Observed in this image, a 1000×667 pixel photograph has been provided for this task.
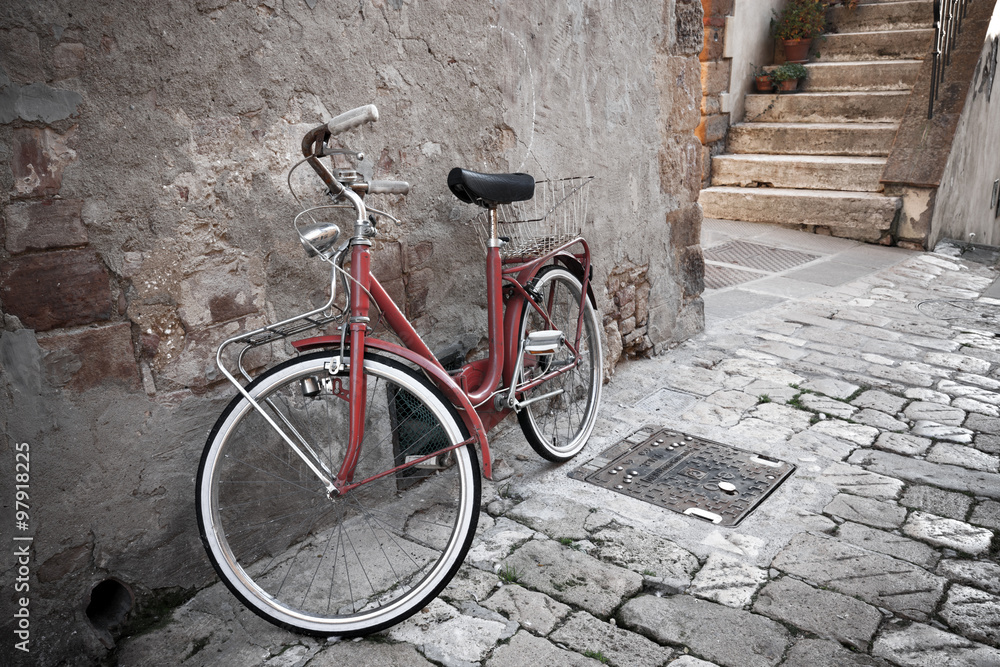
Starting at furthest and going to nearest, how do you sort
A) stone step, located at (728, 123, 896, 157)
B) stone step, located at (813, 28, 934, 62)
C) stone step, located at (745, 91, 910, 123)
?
stone step, located at (813, 28, 934, 62) < stone step, located at (745, 91, 910, 123) < stone step, located at (728, 123, 896, 157)

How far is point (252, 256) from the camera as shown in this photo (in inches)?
93.7

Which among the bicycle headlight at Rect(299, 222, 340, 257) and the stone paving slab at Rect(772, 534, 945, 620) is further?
the stone paving slab at Rect(772, 534, 945, 620)

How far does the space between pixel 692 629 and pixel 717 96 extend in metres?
7.71

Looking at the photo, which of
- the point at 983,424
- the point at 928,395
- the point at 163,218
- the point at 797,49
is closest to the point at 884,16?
the point at 797,49

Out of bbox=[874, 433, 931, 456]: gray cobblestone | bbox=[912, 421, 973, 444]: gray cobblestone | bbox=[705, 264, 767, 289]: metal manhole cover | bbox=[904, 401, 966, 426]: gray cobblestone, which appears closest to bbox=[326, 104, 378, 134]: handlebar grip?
bbox=[874, 433, 931, 456]: gray cobblestone

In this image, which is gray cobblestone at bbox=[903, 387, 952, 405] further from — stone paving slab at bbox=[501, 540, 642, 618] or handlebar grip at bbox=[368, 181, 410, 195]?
handlebar grip at bbox=[368, 181, 410, 195]

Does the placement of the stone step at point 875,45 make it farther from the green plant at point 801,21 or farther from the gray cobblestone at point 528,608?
the gray cobblestone at point 528,608

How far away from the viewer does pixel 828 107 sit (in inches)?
344

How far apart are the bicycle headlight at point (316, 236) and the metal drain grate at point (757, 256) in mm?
5264

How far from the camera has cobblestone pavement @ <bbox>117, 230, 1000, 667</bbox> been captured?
213 cm

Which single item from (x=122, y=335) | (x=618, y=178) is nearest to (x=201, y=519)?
(x=122, y=335)

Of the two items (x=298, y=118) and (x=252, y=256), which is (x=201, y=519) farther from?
(x=298, y=118)

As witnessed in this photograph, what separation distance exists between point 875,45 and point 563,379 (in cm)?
773

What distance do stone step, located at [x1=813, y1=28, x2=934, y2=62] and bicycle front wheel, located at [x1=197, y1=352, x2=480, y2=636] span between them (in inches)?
330
